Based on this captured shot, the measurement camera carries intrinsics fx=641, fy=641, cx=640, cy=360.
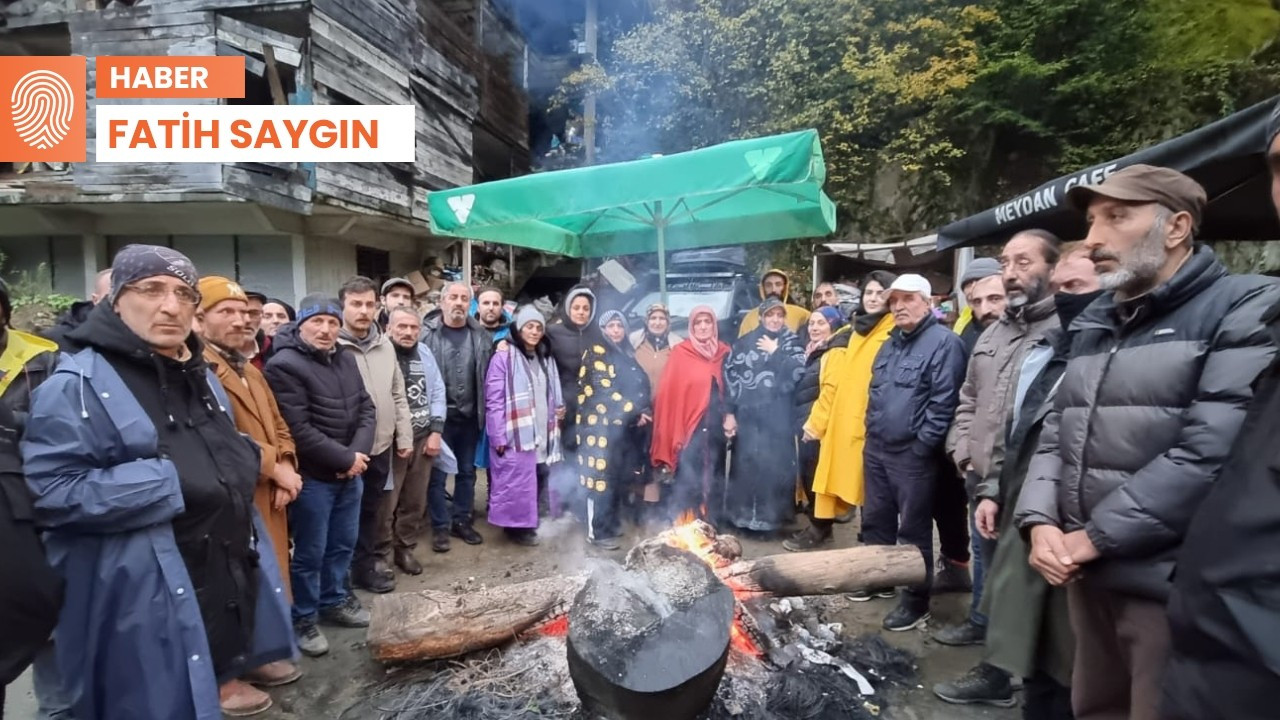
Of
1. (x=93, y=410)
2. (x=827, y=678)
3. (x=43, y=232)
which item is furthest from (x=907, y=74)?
(x=43, y=232)

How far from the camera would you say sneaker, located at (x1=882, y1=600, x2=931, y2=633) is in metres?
4.01

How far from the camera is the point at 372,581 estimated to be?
452cm

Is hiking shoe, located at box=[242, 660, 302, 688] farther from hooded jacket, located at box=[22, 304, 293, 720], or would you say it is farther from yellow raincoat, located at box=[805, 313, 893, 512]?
yellow raincoat, located at box=[805, 313, 893, 512]

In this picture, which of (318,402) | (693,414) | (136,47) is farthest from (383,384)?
(136,47)

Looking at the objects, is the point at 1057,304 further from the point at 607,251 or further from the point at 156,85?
the point at 156,85

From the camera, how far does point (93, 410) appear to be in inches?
82.4

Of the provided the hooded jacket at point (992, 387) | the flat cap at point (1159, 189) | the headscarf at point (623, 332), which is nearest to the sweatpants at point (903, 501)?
the hooded jacket at point (992, 387)

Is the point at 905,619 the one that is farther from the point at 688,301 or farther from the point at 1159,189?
the point at 688,301

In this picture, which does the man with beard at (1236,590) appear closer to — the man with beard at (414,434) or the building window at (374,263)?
the man with beard at (414,434)

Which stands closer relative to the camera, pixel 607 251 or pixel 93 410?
pixel 93 410

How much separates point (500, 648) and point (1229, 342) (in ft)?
11.0

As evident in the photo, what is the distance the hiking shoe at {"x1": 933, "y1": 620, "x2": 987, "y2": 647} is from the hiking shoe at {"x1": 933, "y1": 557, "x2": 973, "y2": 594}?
1.89 ft

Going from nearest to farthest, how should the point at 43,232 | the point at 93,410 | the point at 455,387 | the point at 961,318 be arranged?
the point at 93,410 < the point at 961,318 < the point at 455,387 < the point at 43,232

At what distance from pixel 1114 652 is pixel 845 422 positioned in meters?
2.47
